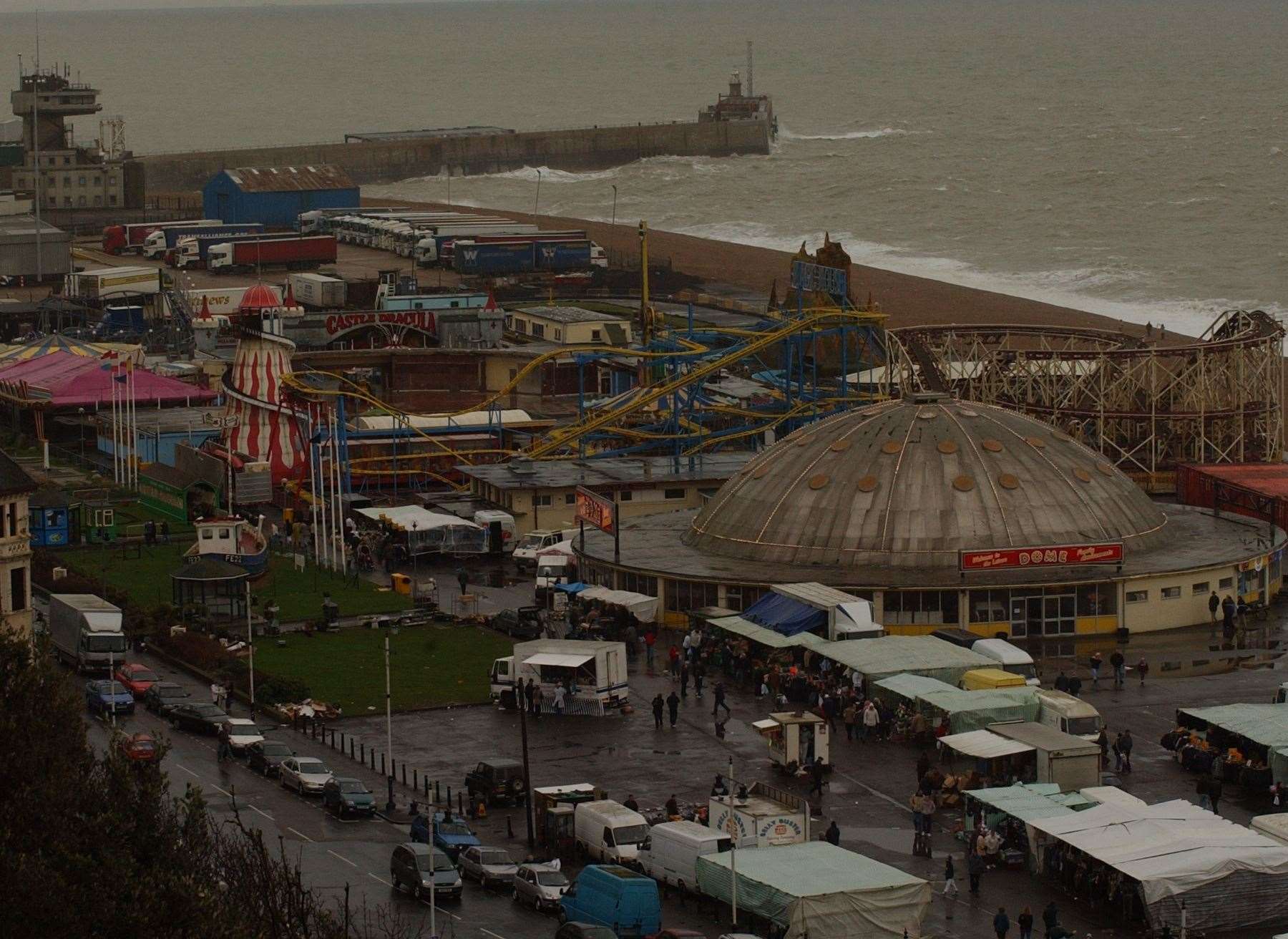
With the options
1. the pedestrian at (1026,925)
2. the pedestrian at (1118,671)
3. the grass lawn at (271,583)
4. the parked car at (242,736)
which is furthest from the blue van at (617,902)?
the grass lawn at (271,583)

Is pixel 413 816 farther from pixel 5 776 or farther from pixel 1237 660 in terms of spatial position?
pixel 1237 660

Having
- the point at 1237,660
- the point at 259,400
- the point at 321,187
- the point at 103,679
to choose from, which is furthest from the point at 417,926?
the point at 321,187

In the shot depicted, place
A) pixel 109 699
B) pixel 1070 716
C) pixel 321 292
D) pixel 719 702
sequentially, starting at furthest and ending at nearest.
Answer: pixel 321 292
pixel 719 702
pixel 109 699
pixel 1070 716

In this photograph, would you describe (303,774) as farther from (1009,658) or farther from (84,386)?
(84,386)

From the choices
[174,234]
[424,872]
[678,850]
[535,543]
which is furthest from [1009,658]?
[174,234]

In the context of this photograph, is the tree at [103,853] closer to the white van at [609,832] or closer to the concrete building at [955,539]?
the white van at [609,832]

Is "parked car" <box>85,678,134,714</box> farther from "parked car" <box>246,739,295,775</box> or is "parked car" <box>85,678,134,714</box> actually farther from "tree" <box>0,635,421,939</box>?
"tree" <box>0,635,421,939</box>
